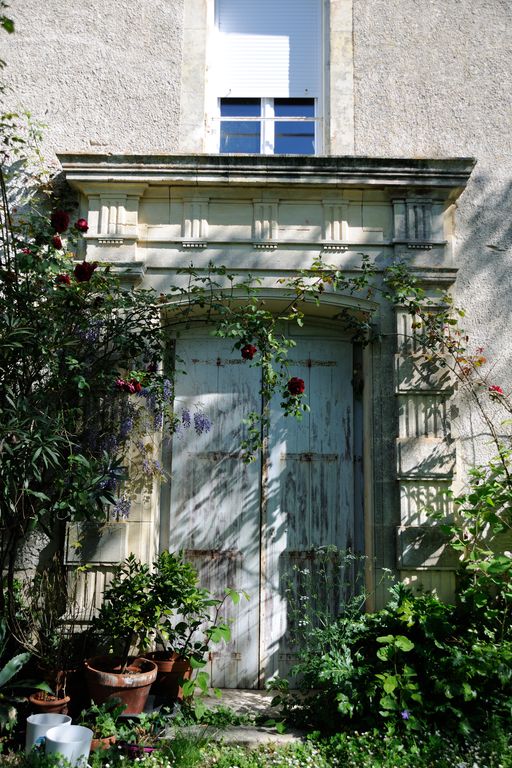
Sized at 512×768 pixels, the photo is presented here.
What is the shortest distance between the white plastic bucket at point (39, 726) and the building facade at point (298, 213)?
1.01 meters

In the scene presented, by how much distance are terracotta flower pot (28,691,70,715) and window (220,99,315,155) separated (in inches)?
154

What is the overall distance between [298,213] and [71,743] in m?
3.55

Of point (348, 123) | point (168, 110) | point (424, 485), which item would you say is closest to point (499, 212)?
point (348, 123)

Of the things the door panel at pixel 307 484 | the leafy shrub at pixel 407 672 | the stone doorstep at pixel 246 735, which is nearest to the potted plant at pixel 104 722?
the stone doorstep at pixel 246 735

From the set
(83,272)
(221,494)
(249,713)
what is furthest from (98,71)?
(249,713)

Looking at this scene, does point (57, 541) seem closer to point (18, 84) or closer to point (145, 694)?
point (145, 694)

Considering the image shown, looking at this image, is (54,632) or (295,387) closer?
(54,632)

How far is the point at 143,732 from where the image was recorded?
3.83 m

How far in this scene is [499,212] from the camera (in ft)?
16.8

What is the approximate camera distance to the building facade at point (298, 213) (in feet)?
15.8

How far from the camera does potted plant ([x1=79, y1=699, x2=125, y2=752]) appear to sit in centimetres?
365

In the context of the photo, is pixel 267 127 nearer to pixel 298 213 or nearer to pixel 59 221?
pixel 298 213

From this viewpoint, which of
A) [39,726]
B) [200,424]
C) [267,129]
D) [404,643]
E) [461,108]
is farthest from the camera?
[267,129]

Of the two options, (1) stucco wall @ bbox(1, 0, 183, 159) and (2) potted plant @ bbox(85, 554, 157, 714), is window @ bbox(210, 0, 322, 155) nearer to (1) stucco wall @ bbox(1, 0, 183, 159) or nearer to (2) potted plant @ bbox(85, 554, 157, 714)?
(1) stucco wall @ bbox(1, 0, 183, 159)
